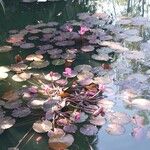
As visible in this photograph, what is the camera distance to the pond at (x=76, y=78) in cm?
212

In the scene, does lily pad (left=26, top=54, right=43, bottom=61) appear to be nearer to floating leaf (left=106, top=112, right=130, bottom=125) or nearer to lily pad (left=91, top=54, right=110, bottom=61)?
lily pad (left=91, top=54, right=110, bottom=61)

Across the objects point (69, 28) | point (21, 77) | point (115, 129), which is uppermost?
point (69, 28)

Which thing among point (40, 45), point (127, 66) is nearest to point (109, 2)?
point (40, 45)

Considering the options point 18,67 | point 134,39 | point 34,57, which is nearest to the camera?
point 18,67

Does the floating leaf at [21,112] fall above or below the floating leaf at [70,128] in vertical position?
above

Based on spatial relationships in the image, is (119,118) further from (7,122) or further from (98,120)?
(7,122)

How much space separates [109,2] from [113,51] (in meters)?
1.35

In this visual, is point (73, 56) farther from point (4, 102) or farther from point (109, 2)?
point (109, 2)

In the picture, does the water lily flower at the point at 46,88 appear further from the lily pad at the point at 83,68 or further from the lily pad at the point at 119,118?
the lily pad at the point at 119,118

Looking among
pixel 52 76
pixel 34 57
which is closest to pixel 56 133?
pixel 52 76

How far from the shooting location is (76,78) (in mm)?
2674

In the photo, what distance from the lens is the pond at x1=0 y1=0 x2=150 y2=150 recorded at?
212cm

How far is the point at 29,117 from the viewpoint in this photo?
230 cm

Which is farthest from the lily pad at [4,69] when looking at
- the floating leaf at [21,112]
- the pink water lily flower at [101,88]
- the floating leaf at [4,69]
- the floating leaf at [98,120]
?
the floating leaf at [98,120]
